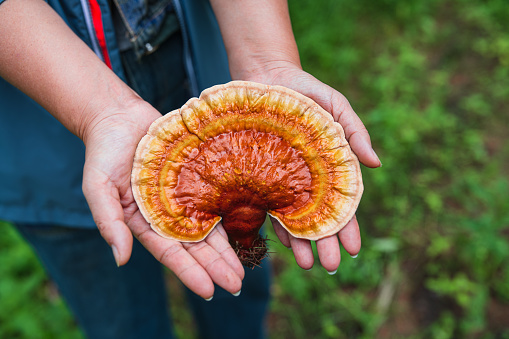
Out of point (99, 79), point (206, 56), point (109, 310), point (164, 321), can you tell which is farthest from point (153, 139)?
point (164, 321)

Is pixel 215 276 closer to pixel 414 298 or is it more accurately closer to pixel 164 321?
pixel 164 321

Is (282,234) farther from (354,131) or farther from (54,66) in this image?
(54,66)

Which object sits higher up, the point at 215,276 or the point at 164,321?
the point at 215,276

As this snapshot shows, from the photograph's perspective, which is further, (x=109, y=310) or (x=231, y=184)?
(x=109, y=310)

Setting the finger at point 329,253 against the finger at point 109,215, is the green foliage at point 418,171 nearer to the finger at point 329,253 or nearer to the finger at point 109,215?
the finger at point 329,253

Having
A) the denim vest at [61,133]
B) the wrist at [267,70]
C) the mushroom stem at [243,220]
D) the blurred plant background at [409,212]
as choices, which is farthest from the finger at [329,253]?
the blurred plant background at [409,212]

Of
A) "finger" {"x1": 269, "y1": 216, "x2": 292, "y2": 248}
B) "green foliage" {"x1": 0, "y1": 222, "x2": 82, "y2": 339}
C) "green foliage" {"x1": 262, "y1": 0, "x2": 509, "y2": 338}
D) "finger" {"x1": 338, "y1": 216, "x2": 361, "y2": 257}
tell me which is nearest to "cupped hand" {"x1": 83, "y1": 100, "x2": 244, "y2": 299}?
"finger" {"x1": 269, "y1": 216, "x2": 292, "y2": 248}

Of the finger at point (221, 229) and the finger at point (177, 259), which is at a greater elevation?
the finger at point (177, 259)

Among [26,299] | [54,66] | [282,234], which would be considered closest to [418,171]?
[282,234]
